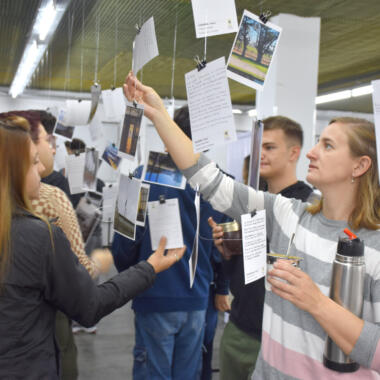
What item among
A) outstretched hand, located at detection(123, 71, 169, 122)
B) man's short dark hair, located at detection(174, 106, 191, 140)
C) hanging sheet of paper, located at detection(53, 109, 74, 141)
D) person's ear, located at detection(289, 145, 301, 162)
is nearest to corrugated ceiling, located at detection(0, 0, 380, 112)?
hanging sheet of paper, located at detection(53, 109, 74, 141)

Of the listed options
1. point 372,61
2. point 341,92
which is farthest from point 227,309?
point 341,92

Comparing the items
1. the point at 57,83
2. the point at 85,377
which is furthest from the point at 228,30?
the point at 57,83

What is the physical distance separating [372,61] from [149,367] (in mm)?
5853

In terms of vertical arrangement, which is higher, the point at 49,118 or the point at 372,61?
the point at 372,61

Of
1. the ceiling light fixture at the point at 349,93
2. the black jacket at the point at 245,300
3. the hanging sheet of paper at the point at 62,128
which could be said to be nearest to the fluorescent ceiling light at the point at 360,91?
the ceiling light fixture at the point at 349,93

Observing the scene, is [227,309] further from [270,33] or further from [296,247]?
[270,33]

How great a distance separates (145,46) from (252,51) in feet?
1.31

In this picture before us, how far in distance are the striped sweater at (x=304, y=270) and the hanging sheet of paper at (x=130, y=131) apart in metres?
Answer: 0.25

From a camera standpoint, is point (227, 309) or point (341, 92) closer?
point (227, 309)

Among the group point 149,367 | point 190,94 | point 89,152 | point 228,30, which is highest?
point 228,30

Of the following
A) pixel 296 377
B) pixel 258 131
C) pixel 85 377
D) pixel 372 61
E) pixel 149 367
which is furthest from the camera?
pixel 372 61

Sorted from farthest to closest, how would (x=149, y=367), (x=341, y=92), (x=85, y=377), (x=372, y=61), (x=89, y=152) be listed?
(x=341, y=92)
(x=372, y=61)
(x=85, y=377)
(x=89, y=152)
(x=149, y=367)

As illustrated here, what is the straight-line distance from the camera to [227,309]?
2.59 m

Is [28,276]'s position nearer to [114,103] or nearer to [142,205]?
[142,205]
